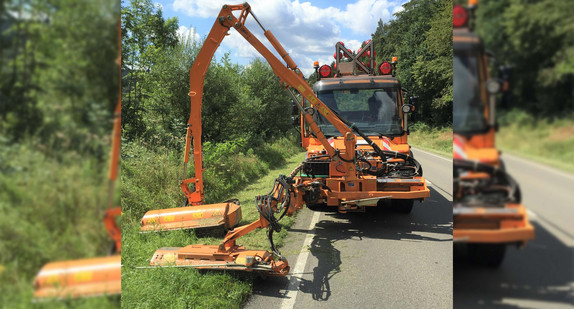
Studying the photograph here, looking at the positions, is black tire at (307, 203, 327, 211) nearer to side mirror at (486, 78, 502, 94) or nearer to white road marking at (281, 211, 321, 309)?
white road marking at (281, 211, 321, 309)

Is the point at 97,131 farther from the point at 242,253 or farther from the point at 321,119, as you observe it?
the point at 321,119

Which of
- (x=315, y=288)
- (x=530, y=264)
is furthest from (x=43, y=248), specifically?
(x=315, y=288)

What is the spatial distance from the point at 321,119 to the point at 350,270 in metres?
3.35

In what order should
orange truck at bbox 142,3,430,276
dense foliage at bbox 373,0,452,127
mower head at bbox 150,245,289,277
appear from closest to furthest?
mower head at bbox 150,245,289,277 < orange truck at bbox 142,3,430,276 < dense foliage at bbox 373,0,452,127

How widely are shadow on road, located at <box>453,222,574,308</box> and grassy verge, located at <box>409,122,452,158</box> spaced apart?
16.6 meters

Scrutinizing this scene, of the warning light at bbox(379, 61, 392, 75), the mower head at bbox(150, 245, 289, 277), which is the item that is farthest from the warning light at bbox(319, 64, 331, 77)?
the mower head at bbox(150, 245, 289, 277)

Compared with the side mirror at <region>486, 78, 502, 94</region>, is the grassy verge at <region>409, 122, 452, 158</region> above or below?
below

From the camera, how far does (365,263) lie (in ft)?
14.6

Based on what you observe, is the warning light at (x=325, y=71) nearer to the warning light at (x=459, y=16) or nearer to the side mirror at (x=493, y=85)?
the warning light at (x=459, y=16)

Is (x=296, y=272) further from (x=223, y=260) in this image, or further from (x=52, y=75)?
(x=52, y=75)

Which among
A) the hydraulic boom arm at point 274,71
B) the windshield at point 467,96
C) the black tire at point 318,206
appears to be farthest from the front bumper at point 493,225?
the black tire at point 318,206

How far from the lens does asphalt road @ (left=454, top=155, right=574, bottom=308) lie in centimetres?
59

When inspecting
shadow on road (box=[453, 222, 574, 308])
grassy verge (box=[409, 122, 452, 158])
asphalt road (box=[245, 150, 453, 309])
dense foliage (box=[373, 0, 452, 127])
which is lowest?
asphalt road (box=[245, 150, 453, 309])

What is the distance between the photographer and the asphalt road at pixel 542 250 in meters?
0.59
